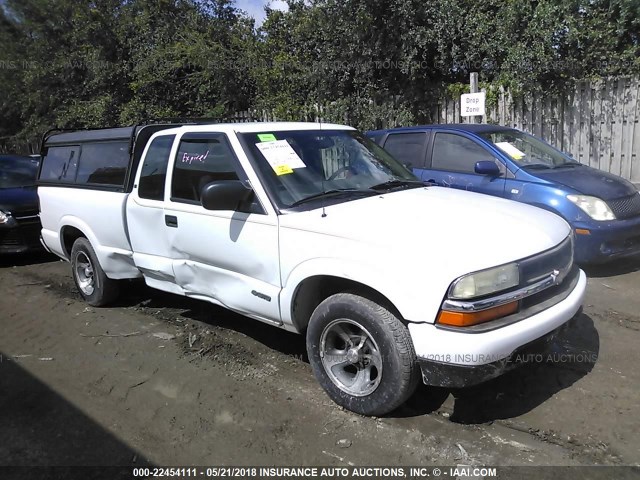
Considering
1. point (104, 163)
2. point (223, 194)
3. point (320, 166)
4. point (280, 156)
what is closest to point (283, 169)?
point (280, 156)

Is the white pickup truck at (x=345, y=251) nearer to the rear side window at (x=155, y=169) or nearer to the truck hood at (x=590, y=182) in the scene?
the rear side window at (x=155, y=169)

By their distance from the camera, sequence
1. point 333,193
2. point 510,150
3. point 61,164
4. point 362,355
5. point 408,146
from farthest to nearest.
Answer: point 408,146 < point 510,150 < point 61,164 < point 333,193 < point 362,355

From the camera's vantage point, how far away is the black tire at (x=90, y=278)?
17.7ft

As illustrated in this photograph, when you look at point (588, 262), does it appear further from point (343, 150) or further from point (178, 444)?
point (178, 444)

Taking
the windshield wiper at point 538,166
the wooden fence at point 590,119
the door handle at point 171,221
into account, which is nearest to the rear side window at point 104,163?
the door handle at point 171,221

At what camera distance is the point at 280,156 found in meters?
3.72

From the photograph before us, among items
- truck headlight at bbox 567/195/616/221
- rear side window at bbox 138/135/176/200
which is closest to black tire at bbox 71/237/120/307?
rear side window at bbox 138/135/176/200

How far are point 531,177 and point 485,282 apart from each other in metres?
3.51

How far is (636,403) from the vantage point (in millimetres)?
3203

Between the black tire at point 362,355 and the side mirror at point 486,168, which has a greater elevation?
the side mirror at point 486,168

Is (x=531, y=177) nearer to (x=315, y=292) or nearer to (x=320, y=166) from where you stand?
(x=320, y=166)

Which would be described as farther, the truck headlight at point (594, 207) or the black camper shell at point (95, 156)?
the truck headlight at point (594, 207)

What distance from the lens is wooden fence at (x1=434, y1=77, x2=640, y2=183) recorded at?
872cm

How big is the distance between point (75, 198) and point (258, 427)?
357 cm
